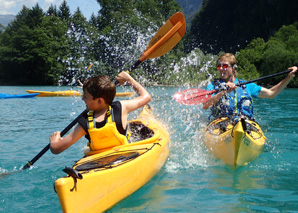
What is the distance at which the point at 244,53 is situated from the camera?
3406cm

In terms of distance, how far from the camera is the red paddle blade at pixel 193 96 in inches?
197

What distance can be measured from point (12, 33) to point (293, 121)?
147 ft

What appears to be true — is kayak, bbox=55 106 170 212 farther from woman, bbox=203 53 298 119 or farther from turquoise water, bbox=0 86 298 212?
woman, bbox=203 53 298 119

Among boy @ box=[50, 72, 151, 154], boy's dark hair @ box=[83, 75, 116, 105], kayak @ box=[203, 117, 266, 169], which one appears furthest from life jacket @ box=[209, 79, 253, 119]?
boy's dark hair @ box=[83, 75, 116, 105]

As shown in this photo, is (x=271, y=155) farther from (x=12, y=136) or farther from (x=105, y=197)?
(x=12, y=136)

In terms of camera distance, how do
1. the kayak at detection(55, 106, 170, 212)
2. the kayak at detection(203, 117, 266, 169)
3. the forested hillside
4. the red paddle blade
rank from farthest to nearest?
the forested hillside
the red paddle blade
the kayak at detection(203, 117, 266, 169)
the kayak at detection(55, 106, 170, 212)

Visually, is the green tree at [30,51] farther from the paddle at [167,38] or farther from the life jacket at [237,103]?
the life jacket at [237,103]

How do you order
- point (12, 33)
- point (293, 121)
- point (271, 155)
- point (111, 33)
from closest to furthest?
point (271, 155) < point (293, 121) < point (111, 33) < point (12, 33)

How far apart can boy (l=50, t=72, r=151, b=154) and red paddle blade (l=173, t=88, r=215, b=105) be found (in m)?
1.94

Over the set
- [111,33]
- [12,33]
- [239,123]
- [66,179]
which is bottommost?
[66,179]

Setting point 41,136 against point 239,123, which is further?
point 41,136


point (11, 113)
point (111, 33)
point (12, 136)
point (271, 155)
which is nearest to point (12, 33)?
point (111, 33)

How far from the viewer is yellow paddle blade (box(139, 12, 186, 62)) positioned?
5.02 meters

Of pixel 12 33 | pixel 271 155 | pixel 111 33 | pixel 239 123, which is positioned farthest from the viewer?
pixel 12 33
